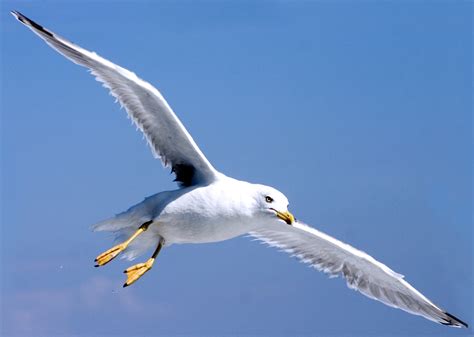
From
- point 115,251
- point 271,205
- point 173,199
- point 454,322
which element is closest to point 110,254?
point 115,251

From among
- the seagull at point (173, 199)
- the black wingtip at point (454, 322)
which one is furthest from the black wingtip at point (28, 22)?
the black wingtip at point (454, 322)

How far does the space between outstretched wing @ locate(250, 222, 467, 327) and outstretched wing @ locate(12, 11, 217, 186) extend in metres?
1.24

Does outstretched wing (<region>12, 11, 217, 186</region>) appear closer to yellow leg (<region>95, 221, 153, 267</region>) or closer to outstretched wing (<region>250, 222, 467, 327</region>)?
yellow leg (<region>95, 221, 153, 267</region>)

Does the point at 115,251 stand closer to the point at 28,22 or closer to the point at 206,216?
the point at 206,216

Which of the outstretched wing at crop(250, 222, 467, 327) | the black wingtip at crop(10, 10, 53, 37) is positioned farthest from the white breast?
the black wingtip at crop(10, 10, 53, 37)

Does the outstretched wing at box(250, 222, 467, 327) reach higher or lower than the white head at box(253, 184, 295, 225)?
higher

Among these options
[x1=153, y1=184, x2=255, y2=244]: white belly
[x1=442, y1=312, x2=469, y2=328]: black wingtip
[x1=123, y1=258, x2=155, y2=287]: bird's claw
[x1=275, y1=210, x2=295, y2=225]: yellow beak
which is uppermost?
[x1=442, y1=312, x2=469, y2=328]: black wingtip

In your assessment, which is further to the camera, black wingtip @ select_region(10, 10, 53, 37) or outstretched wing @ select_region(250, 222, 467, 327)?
outstretched wing @ select_region(250, 222, 467, 327)

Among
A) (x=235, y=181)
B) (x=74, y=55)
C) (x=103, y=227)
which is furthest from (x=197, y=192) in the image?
(x=74, y=55)

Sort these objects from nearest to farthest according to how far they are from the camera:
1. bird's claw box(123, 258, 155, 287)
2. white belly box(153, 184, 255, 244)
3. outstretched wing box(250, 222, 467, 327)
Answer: white belly box(153, 184, 255, 244)
bird's claw box(123, 258, 155, 287)
outstretched wing box(250, 222, 467, 327)

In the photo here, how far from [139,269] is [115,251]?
28cm

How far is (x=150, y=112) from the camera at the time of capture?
26.5 ft

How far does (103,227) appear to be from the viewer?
824 centimetres

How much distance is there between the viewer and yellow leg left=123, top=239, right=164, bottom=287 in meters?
8.16
